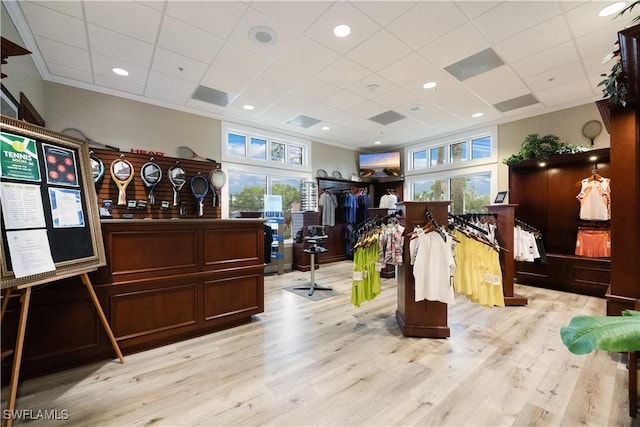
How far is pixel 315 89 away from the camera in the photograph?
4.20 metres

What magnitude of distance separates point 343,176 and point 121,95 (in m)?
5.21

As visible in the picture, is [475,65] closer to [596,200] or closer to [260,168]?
[596,200]

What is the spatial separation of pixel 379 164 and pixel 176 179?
17.4ft

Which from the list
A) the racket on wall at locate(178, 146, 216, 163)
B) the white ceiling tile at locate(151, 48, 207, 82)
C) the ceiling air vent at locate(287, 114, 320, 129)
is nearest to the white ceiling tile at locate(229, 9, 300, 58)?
the white ceiling tile at locate(151, 48, 207, 82)

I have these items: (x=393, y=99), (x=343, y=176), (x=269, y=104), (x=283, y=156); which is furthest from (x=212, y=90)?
(x=343, y=176)

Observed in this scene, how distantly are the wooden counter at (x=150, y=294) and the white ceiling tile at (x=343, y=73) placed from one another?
233 centimetres

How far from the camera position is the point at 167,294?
2529 mm

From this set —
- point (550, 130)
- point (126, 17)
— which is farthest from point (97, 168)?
point (550, 130)

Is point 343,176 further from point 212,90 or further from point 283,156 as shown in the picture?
point 212,90

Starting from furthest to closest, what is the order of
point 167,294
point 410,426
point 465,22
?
point 465,22 < point 167,294 < point 410,426

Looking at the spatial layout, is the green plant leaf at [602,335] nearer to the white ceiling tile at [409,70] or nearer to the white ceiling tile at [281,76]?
the white ceiling tile at [409,70]

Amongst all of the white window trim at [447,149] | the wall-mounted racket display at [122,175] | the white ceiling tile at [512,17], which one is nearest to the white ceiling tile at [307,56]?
the white ceiling tile at [512,17]

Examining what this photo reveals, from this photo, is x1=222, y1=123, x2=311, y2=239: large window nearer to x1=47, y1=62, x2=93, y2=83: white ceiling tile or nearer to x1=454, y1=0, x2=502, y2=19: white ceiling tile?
x1=47, y1=62, x2=93, y2=83: white ceiling tile

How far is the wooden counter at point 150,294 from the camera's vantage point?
80.4 inches
